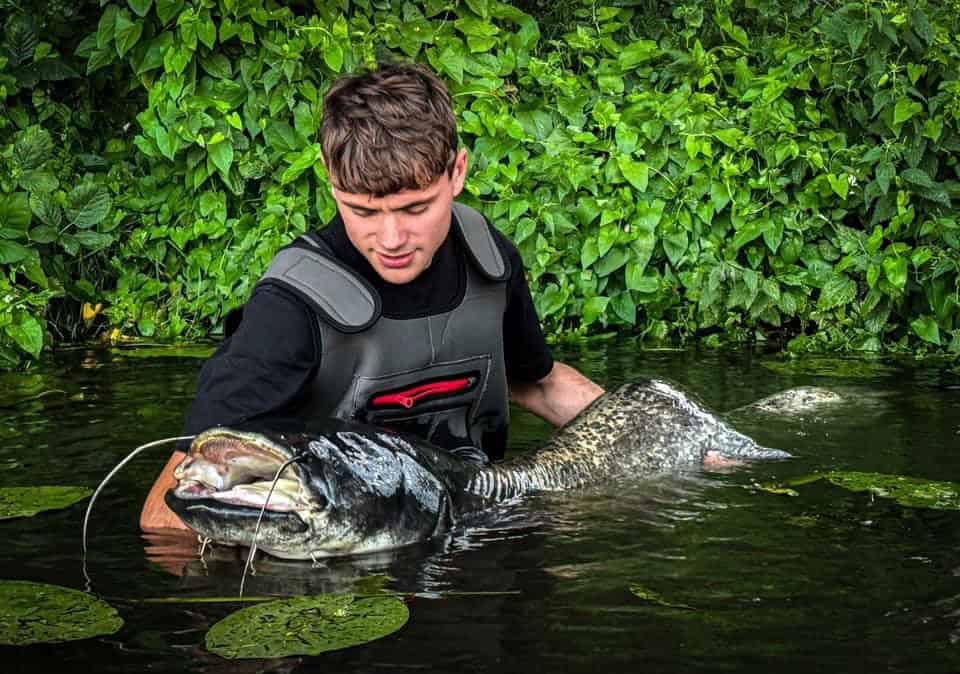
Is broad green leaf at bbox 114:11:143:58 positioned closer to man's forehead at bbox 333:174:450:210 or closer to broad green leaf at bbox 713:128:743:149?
broad green leaf at bbox 713:128:743:149

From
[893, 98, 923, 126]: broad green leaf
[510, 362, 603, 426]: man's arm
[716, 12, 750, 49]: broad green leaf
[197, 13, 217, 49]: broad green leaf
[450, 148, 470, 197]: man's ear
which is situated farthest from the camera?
[716, 12, 750, 49]: broad green leaf

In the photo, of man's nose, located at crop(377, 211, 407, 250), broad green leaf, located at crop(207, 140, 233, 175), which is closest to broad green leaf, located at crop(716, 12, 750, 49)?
broad green leaf, located at crop(207, 140, 233, 175)

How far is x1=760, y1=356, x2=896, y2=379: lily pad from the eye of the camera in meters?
7.38

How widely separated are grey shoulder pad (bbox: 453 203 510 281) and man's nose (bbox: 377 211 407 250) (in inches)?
20.1

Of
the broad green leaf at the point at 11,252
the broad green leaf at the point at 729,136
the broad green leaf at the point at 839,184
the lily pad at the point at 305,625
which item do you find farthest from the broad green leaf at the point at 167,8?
the lily pad at the point at 305,625

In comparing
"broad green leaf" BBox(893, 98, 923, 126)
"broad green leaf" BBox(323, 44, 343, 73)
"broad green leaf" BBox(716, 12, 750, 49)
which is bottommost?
"broad green leaf" BBox(893, 98, 923, 126)

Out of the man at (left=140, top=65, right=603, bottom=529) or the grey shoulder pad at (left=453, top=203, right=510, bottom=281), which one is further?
the grey shoulder pad at (left=453, top=203, right=510, bottom=281)

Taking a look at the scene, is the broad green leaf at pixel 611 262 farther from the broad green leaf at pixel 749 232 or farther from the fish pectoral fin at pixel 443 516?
the fish pectoral fin at pixel 443 516

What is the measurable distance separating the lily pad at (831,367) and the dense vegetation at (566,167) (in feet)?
0.97

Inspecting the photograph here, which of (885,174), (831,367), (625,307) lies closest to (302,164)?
(625,307)

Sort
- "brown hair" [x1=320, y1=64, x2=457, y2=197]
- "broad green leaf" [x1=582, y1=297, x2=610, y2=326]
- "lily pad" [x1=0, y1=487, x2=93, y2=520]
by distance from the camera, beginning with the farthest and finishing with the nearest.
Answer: "broad green leaf" [x1=582, y1=297, x2=610, y2=326], "lily pad" [x1=0, y1=487, x2=93, y2=520], "brown hair" [x1=320, y1=64, x2=457, y2=197]

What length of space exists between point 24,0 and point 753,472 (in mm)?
6120

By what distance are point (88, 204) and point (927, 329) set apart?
456 centimetres

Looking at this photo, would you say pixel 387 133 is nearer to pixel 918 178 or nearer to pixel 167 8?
pixel 918 178
